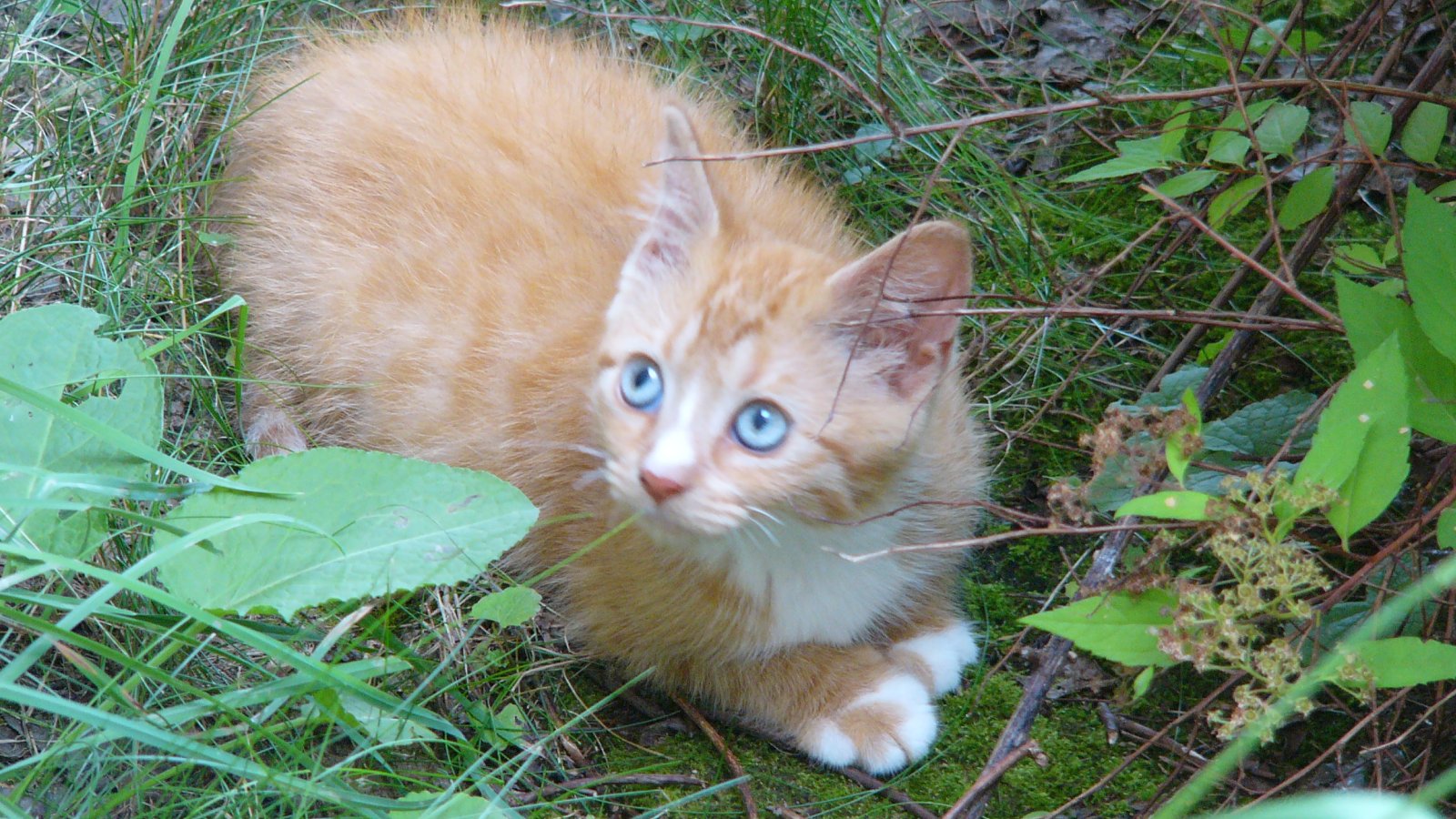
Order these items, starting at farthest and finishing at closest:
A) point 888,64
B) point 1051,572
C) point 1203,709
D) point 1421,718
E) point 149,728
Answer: point 888,64
point 1051,572
point 1203,709
point 1421,718
point 149,728

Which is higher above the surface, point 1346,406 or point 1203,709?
point 1346,406

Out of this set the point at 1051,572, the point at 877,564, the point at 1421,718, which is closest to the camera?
the point at 1421,718

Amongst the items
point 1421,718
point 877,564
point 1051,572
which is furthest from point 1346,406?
point 1051,572

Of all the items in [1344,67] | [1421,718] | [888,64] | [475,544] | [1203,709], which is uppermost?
[1344,67]

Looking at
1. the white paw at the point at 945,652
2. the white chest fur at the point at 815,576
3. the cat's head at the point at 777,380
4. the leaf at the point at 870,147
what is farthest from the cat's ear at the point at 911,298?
the leaf at the point at 870,147

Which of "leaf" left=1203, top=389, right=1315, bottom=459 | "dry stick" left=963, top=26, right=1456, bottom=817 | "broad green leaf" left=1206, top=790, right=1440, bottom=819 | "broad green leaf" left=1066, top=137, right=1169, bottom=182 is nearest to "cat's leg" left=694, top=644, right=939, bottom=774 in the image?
"dry stick" left=963, top=26, right=1456, bottom=817

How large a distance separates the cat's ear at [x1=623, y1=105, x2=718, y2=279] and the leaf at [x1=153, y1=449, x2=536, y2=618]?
0.49 m

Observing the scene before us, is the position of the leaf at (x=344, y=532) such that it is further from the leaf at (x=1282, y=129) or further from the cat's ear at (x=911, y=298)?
the leaf at (x=1282, y=129)

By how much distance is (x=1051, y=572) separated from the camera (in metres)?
2.70

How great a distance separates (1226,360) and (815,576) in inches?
36.7

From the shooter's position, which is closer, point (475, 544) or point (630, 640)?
point (475, 544)

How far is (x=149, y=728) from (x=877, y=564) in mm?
1296

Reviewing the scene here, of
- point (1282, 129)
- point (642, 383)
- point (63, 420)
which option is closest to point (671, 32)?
point (642, 383)

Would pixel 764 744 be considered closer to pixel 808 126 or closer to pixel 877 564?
pixel 877 564
